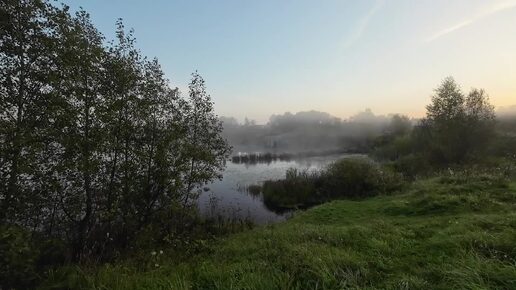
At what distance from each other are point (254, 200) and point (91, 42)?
80.2 ft

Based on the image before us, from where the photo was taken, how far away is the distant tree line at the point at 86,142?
8.02 m

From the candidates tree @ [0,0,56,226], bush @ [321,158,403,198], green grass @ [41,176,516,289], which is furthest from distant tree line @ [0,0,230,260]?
bush @ [321,158,403,198]

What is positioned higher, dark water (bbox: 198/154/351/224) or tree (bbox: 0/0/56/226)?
tree (bbox: 0/0/56/226)

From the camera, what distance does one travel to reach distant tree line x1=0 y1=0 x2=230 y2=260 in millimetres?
8023

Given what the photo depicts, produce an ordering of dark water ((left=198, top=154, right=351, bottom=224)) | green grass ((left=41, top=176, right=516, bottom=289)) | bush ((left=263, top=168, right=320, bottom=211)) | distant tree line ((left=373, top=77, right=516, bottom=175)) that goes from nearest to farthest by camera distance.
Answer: green grass ((left=41, top=176, right=516, bottom=289))
dark water ((left=198, top=154, right=351, bottom=224))
bush ((left=263, top=168, right=320, bottom=211))
distant tree line ((left=373, top=77, right=516, bottom=175))

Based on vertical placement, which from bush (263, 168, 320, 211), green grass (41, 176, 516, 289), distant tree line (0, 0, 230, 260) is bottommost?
bush (263, 168, 320, 211)

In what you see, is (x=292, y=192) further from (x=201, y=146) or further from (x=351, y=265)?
(x=351, y=265)

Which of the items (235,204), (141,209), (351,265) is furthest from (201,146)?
(235,204)

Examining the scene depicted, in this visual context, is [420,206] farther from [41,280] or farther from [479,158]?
[479,158]

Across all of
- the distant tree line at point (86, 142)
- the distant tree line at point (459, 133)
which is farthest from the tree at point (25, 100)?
the distant tree line at point (459, 133)

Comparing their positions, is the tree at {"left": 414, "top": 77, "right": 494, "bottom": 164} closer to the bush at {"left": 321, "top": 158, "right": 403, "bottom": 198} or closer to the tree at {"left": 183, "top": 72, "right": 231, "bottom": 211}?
the bush at {"left": 321, "top": 158, "right": 403, "bottom": 198}

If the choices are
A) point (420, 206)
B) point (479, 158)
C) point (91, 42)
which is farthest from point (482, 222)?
point (479, 158)

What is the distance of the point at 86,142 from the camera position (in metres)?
9.26

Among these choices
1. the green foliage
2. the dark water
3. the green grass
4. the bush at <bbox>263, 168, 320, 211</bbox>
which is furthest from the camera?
the bush at <bbox>263, 168, 320, 211</bbox>
